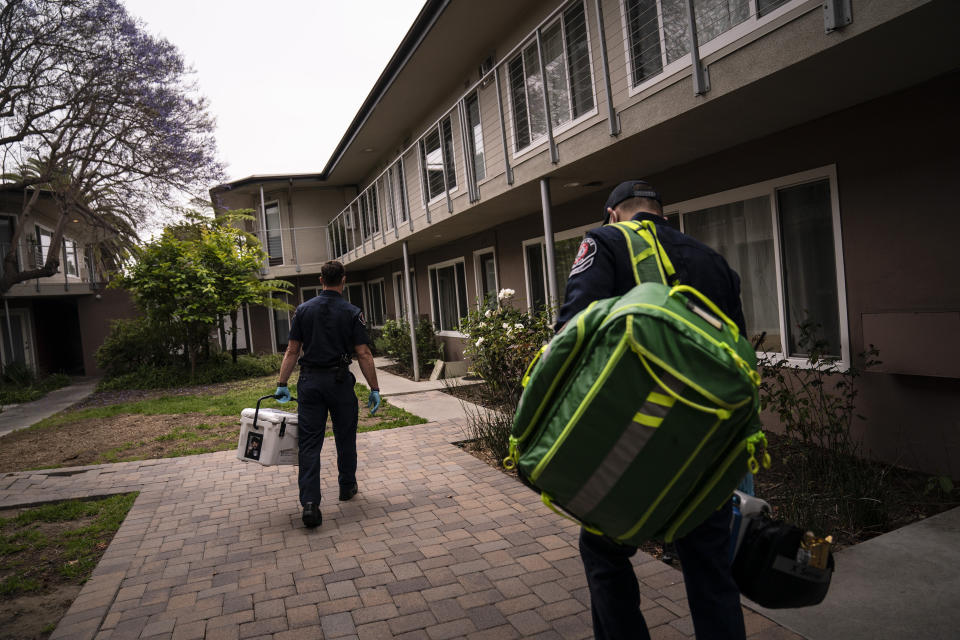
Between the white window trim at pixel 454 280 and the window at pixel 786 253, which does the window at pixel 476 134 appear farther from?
the window at pixel 786 253

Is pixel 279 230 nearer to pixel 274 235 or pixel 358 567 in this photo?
pixel 274 235

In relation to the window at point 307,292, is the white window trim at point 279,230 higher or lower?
higher

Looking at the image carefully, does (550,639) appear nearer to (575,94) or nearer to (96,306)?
(575,94)

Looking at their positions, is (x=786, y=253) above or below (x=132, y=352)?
above

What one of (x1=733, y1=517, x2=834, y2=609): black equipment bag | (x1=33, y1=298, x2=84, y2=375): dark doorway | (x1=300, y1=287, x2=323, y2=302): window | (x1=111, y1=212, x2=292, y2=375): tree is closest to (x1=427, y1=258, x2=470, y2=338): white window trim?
(x1=111, y1=212, x2=292, y2=375): tree

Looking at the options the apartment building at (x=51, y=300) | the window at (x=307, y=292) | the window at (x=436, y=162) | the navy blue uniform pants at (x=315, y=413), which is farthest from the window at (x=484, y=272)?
the window at (x=307, y=292)

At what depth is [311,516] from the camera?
445 cm

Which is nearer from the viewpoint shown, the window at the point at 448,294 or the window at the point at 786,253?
the window at the point at 786,253

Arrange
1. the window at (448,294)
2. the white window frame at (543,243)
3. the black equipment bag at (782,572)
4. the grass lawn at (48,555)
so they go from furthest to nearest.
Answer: the window at (448,294), the white window frame at (543,243), the grass lawn at (48,555), the black equipment bag at (782,572)

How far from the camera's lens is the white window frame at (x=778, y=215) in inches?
209

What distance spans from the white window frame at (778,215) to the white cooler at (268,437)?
437 centimetres

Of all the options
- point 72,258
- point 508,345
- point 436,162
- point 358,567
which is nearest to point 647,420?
point 358,567

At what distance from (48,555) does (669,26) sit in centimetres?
708

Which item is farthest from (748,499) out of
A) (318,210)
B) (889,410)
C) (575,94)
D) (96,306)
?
(96,306)
